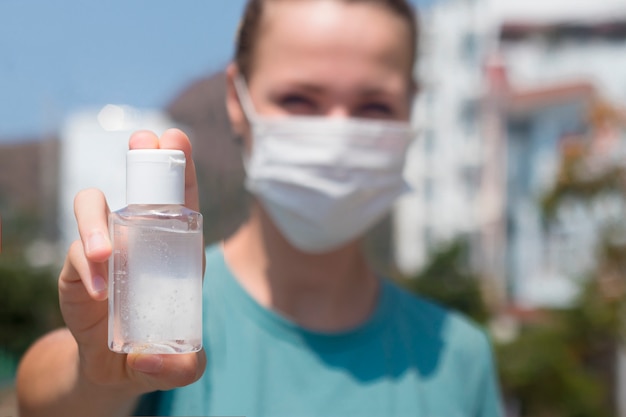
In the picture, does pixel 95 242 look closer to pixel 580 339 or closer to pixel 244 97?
pixel 244 97

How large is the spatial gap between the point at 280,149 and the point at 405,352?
381mm

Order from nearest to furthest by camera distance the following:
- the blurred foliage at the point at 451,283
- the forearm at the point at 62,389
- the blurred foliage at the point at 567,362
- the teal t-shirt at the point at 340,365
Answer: the forearm at the point at 62,389 < the teal t-shirt at the point at 340,365 < the blurred foliage at the point at 567,362 < the blurred foliage at the point at 451,283

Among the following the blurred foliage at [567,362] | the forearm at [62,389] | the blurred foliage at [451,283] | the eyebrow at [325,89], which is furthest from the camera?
the blurred foliage at [451,283]

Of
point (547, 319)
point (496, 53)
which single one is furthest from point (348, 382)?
point (496, 53)

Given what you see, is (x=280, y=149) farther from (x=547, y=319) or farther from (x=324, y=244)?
(x=547, y=319)

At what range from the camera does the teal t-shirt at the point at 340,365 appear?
1.10 metres

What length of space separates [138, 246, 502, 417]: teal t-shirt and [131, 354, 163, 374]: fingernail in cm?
36

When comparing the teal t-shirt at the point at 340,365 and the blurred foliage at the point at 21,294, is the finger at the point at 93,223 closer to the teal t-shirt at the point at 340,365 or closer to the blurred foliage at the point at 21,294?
the teal t-shirt at the point at 340,365

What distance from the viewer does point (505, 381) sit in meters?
8.15

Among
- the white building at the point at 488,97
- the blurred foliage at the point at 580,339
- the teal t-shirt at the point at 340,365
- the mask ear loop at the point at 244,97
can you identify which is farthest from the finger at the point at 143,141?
the white building at the point at 488,97

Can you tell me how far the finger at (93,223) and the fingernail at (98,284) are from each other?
0.02 metres

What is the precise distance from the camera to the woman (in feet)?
4.19

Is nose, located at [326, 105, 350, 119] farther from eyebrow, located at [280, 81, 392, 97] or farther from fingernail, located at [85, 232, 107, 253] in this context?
fingernail, located at [85, 232, 107, 253]

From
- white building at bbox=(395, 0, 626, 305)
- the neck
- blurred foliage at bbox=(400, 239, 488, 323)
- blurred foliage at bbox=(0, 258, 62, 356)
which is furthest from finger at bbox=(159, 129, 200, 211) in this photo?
white building at bbox=(395, 0, 626, 305)
